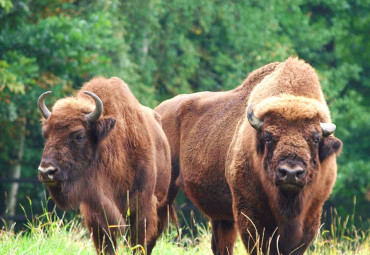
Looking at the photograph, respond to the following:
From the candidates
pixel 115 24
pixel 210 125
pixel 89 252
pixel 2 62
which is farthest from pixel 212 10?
pixel 89 252

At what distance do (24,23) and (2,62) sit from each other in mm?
2695

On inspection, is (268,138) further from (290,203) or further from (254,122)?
(290,203)

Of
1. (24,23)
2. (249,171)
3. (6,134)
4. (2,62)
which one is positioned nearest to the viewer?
(249,171)

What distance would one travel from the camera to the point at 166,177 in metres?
8.57

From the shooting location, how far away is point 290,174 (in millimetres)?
5832

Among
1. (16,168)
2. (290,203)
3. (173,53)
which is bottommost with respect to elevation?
(16,168)

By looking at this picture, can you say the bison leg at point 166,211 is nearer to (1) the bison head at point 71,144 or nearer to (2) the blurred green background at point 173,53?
(1) the bison head at point 71,144

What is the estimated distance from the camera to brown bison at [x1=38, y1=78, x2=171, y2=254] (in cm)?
699

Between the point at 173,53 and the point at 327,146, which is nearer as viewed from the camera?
the point at 327,146

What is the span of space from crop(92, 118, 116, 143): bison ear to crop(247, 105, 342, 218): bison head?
1531mm

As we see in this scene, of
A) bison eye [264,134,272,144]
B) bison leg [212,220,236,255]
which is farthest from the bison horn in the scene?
bison leg [212,220,236,255]

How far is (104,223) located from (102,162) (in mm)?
628

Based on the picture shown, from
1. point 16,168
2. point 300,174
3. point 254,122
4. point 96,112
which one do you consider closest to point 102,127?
point 96,112

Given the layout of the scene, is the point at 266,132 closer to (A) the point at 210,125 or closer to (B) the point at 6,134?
(A) the point at 210,125
